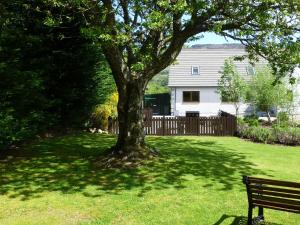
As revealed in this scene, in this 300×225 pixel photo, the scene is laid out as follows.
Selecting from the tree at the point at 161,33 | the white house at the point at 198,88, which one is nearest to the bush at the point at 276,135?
the tree at the point at 161,33

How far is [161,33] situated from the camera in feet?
52.0

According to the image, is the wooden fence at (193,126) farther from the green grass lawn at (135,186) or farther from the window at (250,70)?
the window at (250,70)

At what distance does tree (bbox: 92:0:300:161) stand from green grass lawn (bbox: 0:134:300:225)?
2018 millimetres

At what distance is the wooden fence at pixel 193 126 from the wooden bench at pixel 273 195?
17.5m

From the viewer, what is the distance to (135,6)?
12.6 metres

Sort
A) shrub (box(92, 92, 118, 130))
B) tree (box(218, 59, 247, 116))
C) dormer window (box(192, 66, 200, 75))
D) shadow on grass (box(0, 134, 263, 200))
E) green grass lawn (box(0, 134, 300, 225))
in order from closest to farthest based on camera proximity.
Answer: green grass lawn (box(0, 134, 300, 225)) < shadow on grass (box(0, 134, 263, 200)) < shrub (box(92, 92, 118, 130)) < tree (box(218, 59, 247, 116)) < dormer window (box(192, 66, 200, 75))

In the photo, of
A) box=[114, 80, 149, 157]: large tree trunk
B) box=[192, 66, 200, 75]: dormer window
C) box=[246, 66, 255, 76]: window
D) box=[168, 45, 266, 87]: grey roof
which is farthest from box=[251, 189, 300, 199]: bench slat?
box=[192, 66, 200, 75]: dormer window

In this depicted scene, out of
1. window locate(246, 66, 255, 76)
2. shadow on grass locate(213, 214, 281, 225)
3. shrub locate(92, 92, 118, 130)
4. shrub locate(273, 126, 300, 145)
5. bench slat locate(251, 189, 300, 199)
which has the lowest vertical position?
shadow on grass locate(213, 214, 281, 225)

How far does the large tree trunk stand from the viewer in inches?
608

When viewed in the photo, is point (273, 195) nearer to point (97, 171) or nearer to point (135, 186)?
point (135, 186)

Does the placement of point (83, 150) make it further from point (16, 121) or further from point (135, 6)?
point (135, 6)

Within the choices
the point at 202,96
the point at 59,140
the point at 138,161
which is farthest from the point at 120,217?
the point at 202,96

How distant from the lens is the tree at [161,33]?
41.0 feet

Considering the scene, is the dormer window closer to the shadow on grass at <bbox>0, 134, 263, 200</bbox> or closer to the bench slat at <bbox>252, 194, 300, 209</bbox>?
the shadow on grass at <bbox>0, 134, 263, 200</bbox>
